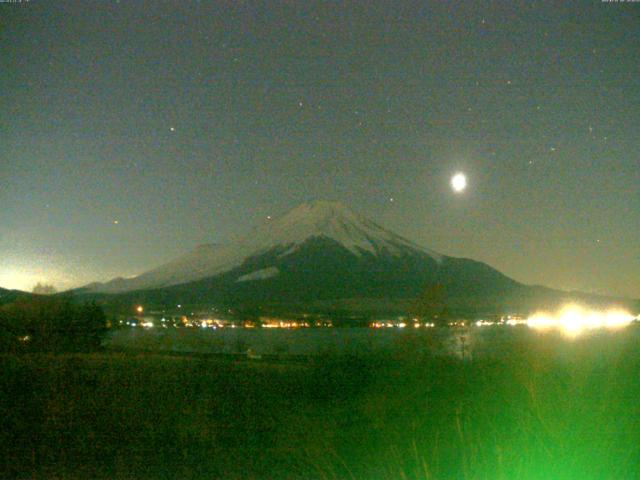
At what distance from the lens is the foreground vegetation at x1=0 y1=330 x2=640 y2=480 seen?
31.4 feet

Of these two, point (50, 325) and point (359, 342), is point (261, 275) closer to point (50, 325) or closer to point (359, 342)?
point (50, 325)

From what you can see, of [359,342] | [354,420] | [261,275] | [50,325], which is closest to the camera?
[354,420]

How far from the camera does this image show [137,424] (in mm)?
14281

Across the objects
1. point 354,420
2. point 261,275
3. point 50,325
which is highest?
point 261,275

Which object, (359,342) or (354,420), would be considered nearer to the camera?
(354,420)

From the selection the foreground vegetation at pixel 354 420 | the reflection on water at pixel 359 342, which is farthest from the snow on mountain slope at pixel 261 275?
the foreground vegetation at pixel 354 420

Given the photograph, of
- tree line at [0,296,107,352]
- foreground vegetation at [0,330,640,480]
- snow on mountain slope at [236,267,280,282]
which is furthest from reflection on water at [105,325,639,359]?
snow on mountain slope at [236,267,280,282]

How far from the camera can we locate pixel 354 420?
14781 millimetres

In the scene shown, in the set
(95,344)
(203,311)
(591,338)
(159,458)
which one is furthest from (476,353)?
(203,311)

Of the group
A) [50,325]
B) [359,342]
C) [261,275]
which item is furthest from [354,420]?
[261,275]

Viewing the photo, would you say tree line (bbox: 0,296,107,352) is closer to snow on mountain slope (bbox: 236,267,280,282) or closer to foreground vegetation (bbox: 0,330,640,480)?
foreground vegetation (bbox: 0,330,640,480)

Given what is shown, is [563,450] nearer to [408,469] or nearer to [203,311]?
[408,469]

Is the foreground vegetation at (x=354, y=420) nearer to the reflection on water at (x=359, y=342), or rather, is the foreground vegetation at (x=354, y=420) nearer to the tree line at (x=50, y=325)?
the reflection on water at (x=359, y=342)

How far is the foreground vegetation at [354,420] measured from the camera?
31.4 feet
